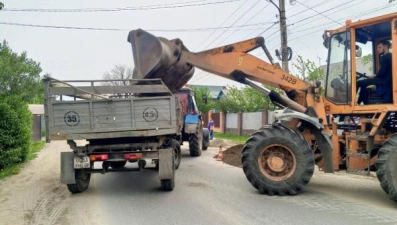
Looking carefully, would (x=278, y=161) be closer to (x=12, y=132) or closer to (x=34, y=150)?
(x=12, y=132)

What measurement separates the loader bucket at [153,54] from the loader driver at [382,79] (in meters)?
3.77

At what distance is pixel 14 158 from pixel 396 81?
1075 centimetres

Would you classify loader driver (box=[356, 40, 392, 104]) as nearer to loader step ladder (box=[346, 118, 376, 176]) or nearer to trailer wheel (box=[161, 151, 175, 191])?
loader step ladder (box=[346, 118, 376, 176])

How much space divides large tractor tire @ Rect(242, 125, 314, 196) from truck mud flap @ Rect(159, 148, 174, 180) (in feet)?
4.72

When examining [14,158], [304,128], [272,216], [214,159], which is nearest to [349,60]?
[304,128]

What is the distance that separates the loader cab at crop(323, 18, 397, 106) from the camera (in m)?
7.82

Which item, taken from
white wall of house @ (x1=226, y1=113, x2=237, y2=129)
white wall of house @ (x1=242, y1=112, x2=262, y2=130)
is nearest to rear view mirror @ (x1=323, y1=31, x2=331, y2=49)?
white wall of house @ (x1=242, y1=112, x2=262, y2=130)

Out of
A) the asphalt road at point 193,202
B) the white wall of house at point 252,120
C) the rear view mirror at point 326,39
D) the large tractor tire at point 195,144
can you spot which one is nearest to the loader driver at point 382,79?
the rear view mirror at point 326,39

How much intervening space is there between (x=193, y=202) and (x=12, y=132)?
7447 millimetres

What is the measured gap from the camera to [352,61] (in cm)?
793

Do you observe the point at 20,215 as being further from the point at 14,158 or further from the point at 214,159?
the point at 214,159

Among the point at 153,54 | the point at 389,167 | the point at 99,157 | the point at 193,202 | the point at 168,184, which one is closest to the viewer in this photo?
the point at 389,167

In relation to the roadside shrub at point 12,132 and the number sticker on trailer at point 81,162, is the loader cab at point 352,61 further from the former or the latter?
the roadside shrub at point 12,132

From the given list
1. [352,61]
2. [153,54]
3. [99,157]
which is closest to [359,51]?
[352,61]
